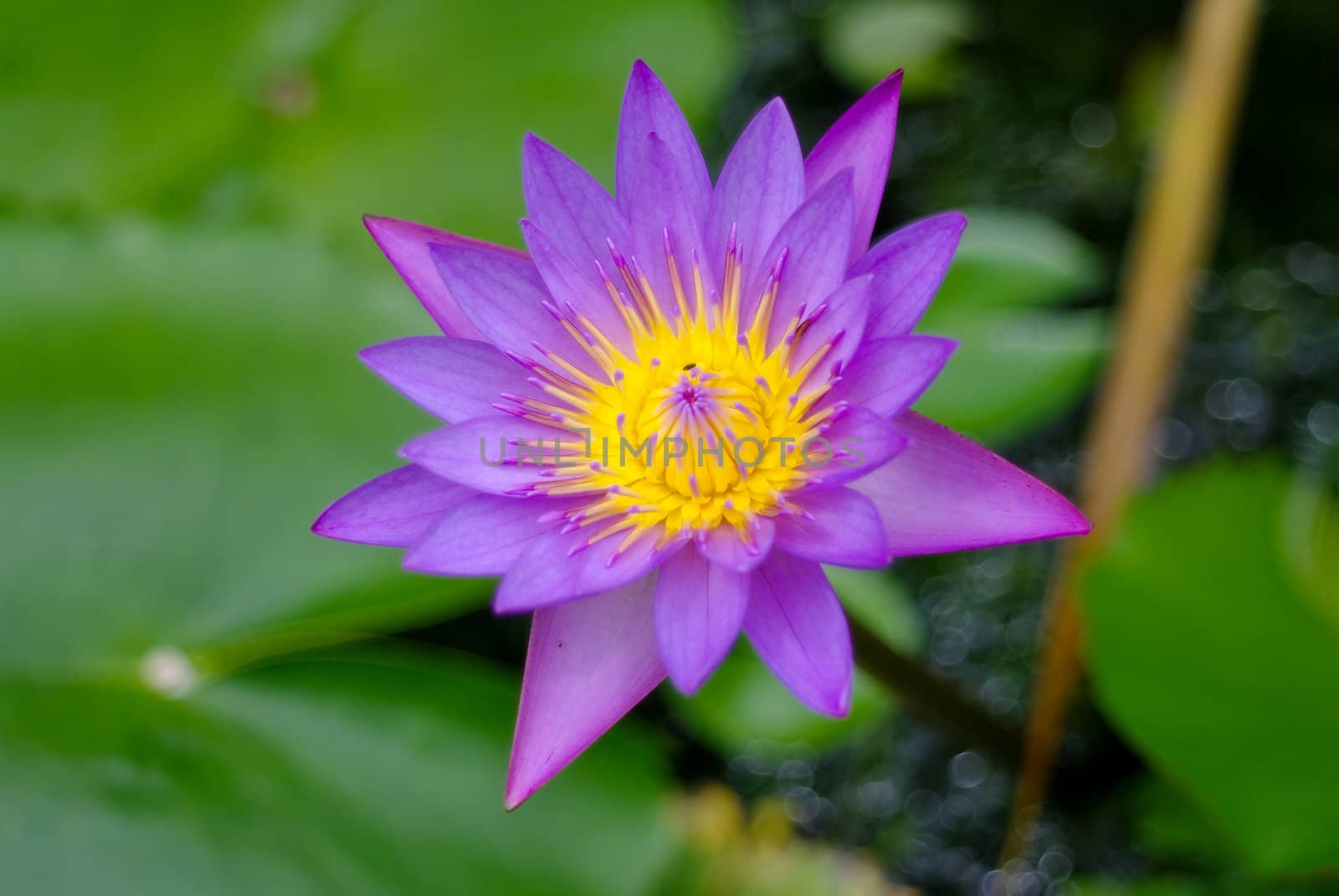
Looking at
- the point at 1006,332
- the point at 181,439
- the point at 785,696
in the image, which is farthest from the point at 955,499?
the point at 181,439

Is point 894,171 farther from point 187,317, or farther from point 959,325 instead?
point 187,317

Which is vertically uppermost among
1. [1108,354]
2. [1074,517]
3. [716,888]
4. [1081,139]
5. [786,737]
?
[1081,139]

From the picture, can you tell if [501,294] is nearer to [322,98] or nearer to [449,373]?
[449,373]

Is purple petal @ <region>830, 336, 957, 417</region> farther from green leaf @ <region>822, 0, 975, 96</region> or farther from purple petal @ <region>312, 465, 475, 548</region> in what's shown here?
green leaf @ <region>822, 0, 975, 96</region>

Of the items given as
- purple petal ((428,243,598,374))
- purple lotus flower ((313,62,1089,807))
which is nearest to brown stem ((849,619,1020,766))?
purple lotus flower ((313,62,1089,807))

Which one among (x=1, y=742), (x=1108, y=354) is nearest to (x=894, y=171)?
(x=1108, y=354)
